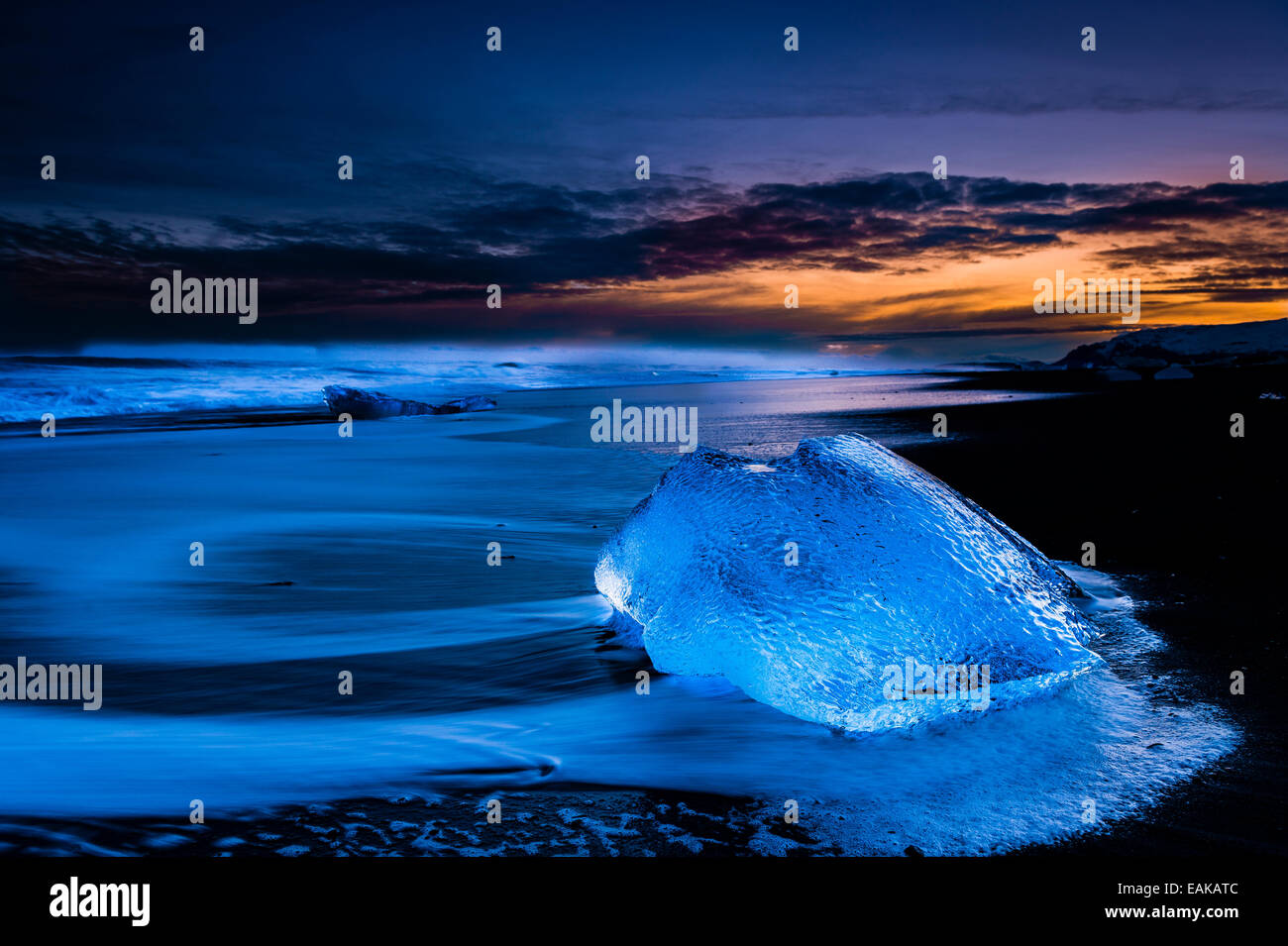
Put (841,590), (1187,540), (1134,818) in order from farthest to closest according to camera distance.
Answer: (1187,540)
(841,590)
(1134,818)

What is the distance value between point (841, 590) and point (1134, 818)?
3.97 feet

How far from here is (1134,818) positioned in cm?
230

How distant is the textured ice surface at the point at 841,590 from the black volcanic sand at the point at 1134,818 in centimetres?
58

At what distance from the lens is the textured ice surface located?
121 inches

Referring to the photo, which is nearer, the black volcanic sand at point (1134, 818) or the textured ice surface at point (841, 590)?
the black volcanic sand at point (1134, 818)

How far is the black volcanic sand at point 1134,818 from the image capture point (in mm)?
2260

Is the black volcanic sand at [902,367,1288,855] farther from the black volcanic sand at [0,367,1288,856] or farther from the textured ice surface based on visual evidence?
the textured ice surface

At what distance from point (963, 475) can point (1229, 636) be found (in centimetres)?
541

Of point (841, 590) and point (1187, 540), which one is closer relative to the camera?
point (841, 590)

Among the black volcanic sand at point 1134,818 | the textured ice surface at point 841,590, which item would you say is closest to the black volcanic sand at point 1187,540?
the black volcanic sand at point 1134,818

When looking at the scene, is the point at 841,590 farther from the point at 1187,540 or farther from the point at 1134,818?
the point at 1187,540

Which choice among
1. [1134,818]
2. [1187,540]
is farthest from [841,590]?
[1187,540]

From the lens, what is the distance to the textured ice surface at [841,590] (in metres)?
3.08

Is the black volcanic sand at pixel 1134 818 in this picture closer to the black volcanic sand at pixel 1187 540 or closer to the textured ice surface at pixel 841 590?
the black volcanic sand at pixel 1187 540
